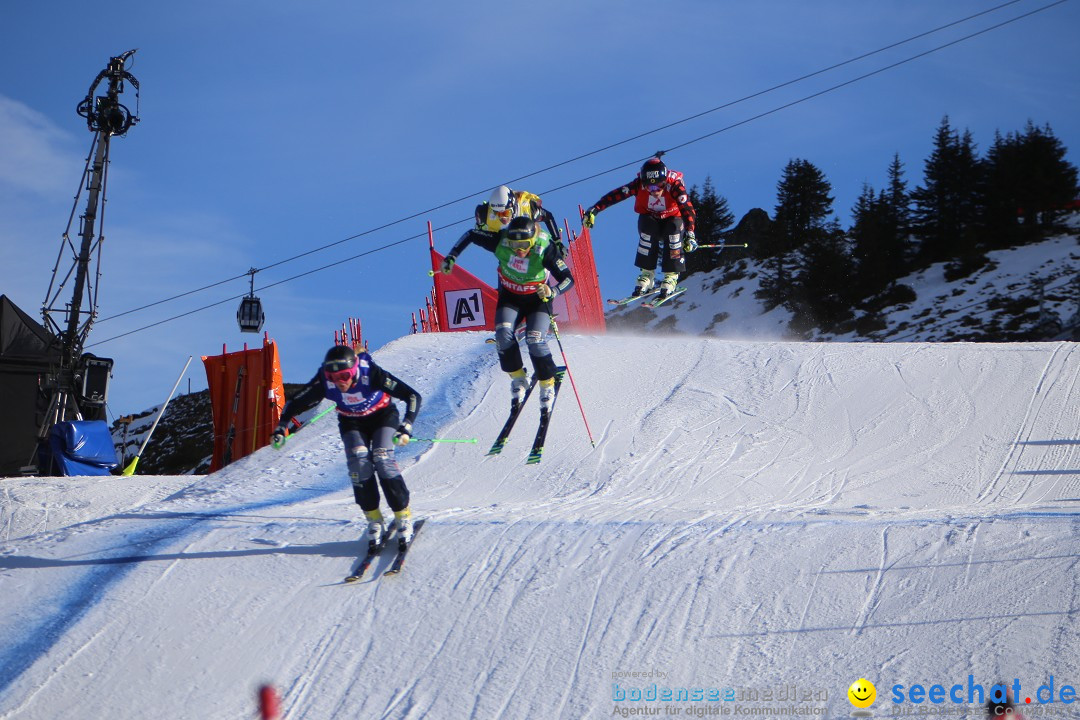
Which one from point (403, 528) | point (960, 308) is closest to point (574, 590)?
point (403, 528)

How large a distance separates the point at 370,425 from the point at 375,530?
988mm

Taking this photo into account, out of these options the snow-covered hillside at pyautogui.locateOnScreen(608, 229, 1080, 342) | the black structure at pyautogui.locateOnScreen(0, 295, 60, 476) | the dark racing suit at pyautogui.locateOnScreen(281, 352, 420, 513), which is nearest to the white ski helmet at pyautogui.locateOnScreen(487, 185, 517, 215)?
the dark racing suit at pyautogui.locateOnScreen(281, 352, 420, 513)

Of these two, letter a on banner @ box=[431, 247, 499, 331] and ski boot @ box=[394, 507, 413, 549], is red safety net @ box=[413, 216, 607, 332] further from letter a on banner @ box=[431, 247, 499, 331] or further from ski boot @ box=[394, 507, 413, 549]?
ski boot @ box=[394, 507, 413, 549]

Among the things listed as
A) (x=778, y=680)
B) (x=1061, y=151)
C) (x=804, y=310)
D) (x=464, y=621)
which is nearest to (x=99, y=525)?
(x=464, y=621)

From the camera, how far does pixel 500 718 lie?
21.6 feet

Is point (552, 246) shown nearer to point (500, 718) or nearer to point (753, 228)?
point (500, 718)

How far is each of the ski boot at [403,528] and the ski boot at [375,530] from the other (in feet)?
0.74

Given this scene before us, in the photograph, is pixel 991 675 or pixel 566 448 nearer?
pixel 991 675

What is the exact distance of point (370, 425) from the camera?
29.8ft

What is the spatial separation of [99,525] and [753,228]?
133 feet

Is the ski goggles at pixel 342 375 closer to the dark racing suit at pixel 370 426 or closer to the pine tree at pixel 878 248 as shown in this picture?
the dark racing suit at pixel 370 426

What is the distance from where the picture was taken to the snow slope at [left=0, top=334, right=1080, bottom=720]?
6734 millimetres

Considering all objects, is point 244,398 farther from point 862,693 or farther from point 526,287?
point 862,693

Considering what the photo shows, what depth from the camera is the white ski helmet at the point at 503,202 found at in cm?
1083
